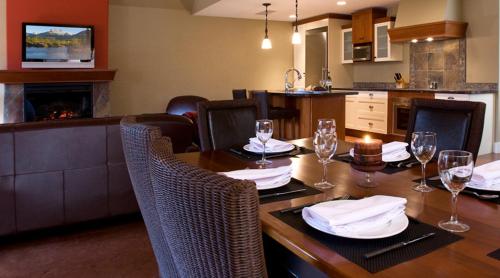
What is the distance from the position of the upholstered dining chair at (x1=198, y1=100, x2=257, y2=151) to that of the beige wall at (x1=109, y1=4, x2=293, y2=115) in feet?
16.4

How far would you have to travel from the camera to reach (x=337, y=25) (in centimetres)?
776

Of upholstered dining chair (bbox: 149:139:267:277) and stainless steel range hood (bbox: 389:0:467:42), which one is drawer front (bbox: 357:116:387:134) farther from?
upholstered dining chair (bbox: 149:139:267:277)

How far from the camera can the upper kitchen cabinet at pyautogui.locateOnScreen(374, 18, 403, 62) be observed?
7000 mm

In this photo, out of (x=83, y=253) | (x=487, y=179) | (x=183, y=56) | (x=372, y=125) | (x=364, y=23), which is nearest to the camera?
(x=487, y=179)

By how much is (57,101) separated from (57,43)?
90 centimetres

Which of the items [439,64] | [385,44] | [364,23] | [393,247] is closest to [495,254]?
[393,247]

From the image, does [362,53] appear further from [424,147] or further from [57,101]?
[424,147]

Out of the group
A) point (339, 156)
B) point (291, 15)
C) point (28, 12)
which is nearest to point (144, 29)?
point (28, 12)

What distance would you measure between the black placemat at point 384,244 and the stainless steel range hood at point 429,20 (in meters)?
5.58

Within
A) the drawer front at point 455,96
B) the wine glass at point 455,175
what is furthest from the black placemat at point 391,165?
the drawer front at point 455,96

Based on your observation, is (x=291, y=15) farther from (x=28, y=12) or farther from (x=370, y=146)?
(x=370, y=146)

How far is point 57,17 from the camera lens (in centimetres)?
608

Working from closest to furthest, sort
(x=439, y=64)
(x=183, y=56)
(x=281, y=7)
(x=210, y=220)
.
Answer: (x=210, y=220) → (x=439, y=64) → (x=281, y=7) → (x=183, y=56)

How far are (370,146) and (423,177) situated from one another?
23 centimetres
